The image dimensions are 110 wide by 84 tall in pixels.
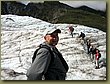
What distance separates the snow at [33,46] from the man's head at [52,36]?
0.04m

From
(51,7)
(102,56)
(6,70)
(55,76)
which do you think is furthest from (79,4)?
(6,70)

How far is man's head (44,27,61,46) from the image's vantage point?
124 inches

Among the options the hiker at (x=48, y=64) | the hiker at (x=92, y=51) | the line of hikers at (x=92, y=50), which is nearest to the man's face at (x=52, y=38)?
the hiker at (x=48, y=64)

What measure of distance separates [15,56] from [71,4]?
79 cm

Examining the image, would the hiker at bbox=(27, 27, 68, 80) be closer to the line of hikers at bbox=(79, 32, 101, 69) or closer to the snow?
the snow

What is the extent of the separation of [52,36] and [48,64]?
29cm

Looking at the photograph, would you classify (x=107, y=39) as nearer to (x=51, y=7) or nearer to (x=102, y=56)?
(x=102, y=56)

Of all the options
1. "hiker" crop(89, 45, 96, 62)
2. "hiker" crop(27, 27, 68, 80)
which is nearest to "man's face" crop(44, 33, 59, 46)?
"hiker" crop(27, 27, 68, 80)

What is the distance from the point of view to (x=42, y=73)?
3072 millimetres

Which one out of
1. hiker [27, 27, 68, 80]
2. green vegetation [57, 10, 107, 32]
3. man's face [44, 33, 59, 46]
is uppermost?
green vegetation [57, 10, 107, 32]

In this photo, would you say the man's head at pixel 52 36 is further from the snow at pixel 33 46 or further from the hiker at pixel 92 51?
the hiker at pixel 92 51

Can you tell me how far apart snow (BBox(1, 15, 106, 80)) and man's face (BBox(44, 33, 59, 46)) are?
4cm

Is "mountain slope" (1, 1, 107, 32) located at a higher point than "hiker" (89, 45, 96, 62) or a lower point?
higher

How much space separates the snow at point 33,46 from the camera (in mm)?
3133
